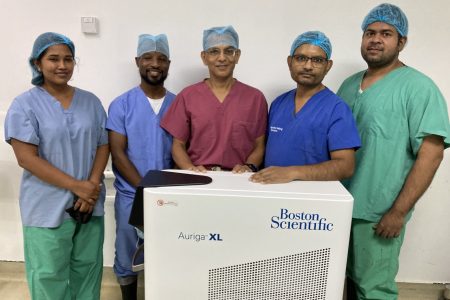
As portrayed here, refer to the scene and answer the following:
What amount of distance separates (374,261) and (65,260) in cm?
117

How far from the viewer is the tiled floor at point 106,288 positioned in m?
1.88

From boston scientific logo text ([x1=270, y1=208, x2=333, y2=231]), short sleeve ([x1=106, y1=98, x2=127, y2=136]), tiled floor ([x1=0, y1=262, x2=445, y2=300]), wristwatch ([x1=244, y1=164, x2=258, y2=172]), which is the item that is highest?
short sleeve ([x1=106, y1=98, x2=127, y2=136])

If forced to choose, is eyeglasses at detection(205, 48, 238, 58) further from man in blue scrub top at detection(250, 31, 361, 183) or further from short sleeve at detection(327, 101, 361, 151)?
short sleeve at detection(327, 101, 361, 151)

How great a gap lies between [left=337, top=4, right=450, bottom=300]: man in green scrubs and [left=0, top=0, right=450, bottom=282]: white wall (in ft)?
1.37

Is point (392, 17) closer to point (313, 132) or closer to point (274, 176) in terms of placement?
point (313, 132)

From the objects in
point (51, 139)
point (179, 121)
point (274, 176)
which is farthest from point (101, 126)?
point (274, 176)

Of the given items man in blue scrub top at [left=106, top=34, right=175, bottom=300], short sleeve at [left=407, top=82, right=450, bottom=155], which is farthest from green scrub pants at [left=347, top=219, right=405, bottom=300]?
man in blue scrub top at [left=106, top=34, right=175, bottom=300]

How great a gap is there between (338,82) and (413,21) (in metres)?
0.43

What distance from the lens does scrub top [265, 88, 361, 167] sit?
3.57ft

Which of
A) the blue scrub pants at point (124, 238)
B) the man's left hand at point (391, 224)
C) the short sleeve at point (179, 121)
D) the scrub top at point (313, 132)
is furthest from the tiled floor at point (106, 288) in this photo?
the scrub top at point (313, 132)

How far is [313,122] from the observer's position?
114 centimetres

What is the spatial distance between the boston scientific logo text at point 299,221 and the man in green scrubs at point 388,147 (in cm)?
59

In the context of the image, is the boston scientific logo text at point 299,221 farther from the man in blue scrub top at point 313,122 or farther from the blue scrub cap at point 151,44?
the blue scrub cap at point 151,44

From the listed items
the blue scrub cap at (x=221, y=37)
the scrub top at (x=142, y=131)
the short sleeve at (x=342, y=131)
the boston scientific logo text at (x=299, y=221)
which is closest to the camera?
the boston scientific logo text at (x=299, y=221)
